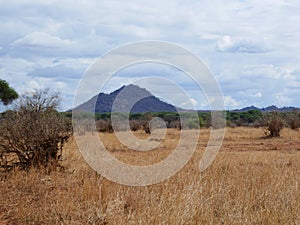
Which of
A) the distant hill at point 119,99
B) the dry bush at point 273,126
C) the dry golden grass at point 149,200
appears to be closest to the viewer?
the dry golden grass at point 149,200

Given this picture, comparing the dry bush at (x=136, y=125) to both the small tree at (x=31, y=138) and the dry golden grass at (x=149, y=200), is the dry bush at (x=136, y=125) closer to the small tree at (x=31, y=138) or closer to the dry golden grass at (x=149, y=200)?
the small tree at (x=31, y=138)

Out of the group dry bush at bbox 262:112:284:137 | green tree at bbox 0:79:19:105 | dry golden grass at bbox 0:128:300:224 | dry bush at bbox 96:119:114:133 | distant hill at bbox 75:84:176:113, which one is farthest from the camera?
dry bush at bbox 96:119:114:133

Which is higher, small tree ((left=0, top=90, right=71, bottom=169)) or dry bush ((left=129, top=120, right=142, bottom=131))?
dry bush ((left=129, top=120, right=142, bottom=131))

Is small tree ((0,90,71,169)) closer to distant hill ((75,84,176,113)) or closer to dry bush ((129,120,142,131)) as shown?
distant hill ((75,84,176,113))

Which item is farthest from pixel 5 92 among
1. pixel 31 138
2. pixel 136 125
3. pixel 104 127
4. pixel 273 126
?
pixel 273 126

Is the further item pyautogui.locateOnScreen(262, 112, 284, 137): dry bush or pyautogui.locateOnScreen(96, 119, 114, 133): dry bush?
pyautogui.locateOnScreen(96, 119, 114, 133): dry bush

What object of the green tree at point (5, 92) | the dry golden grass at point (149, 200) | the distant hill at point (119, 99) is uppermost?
the green tree at point (5, 92)

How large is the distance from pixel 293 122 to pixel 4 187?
29.0 m

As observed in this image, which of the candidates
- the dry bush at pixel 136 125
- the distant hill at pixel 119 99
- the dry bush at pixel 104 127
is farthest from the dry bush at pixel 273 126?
the distant hill at pixel 119 99

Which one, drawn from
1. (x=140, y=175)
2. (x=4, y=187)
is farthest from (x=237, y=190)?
(x=4, y=187)

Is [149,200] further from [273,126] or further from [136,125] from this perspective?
[136,125]

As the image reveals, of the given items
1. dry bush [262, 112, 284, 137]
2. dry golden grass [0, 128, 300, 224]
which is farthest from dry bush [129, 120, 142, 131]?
dry golden grass [0, 128, 300, 224]

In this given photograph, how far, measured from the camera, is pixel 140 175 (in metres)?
8.02

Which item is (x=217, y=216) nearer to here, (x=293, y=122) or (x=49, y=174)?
(x=49, y=174)
